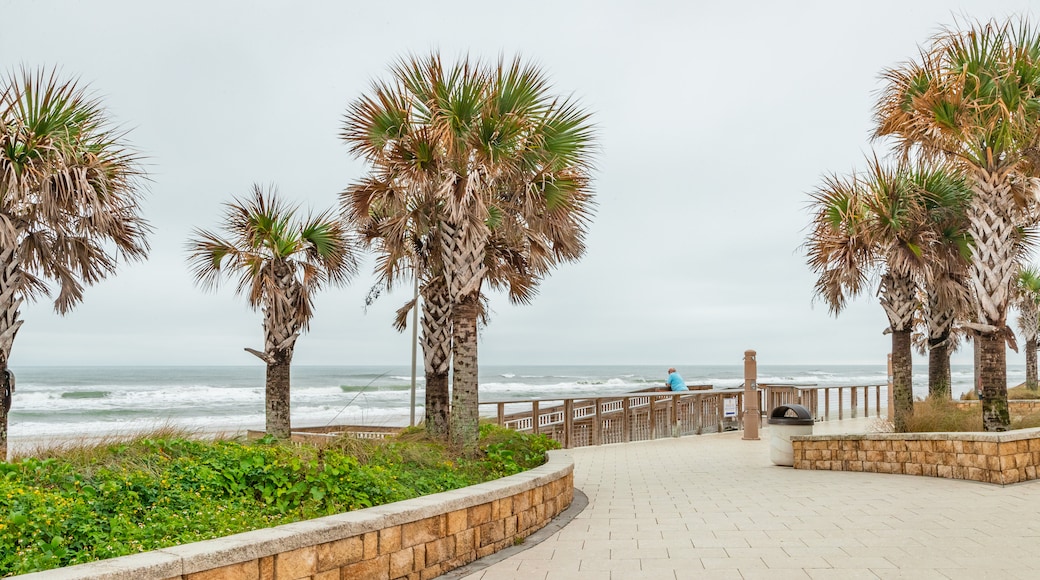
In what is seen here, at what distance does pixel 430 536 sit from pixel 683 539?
91.9 inches

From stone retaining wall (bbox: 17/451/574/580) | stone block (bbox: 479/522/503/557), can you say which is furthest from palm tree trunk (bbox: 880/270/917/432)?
stone block (bbox: 479/522/503/557)

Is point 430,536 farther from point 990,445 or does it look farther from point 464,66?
point 990,445

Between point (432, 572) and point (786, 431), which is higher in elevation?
point (786, 431)

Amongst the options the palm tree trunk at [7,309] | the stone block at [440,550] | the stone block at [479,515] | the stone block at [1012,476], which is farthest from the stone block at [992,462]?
the palm tree trunk at [7,309]

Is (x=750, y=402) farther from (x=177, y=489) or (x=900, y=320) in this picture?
(x=177, y=489)

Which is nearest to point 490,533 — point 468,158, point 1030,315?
point 468,158

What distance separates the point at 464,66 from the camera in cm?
886

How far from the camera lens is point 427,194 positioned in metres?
10.4

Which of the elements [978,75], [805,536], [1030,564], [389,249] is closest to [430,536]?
[805,536]

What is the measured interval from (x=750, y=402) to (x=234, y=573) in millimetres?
14489

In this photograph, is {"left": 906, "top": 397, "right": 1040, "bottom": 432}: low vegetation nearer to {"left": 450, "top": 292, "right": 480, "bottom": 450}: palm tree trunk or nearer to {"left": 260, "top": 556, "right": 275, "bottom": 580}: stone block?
{"left": 450, "top": 292, "right": 480, "bottom": 450}: palm tree trunk

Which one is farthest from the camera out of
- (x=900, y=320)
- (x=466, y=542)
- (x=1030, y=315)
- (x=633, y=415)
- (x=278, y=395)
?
(x=1030, y=315)

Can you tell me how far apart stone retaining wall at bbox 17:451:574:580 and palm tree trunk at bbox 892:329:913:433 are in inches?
267

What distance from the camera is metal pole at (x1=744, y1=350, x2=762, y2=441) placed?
655 inches
